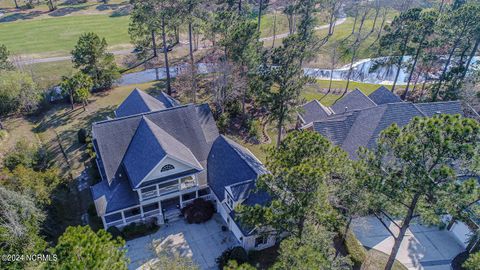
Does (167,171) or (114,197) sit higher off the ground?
(167,171)

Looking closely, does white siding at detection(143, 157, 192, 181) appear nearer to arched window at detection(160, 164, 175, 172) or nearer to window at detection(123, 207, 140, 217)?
arched window at detection(160, 164, 175, 172)

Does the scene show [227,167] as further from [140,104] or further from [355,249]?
[140,104]

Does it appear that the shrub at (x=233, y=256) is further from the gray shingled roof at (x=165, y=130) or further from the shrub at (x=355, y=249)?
the gray shingled roof at (x=165, y=130)

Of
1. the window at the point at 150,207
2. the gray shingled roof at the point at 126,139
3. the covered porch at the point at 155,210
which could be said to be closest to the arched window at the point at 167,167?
the gray shingled roof at the point at 126,139

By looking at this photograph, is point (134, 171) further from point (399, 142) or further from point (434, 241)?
point (434, 241)

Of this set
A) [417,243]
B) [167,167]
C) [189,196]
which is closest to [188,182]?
[189,196]

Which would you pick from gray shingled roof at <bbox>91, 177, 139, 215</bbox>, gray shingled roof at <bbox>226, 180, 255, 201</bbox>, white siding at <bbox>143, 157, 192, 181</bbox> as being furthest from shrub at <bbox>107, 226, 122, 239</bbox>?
gray shingled roof at <bbox>226, 180, 255, 201</bbox>
